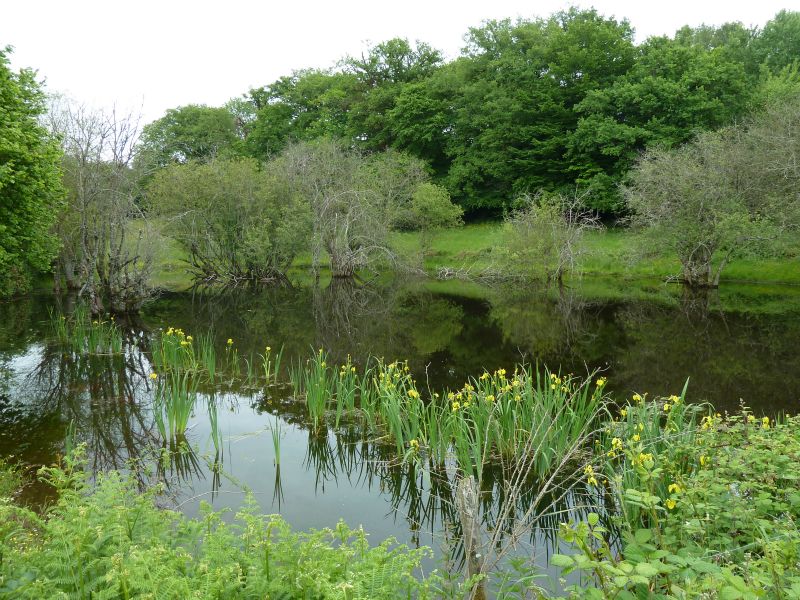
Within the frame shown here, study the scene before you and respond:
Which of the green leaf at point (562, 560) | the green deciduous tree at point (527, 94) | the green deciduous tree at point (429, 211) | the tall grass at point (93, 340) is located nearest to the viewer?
the green leaf at point (562, 560)

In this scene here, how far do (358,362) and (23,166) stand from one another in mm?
8556

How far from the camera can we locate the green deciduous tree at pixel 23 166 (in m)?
12.0

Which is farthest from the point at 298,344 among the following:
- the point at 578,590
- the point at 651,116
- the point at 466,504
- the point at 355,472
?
the point at 651,116

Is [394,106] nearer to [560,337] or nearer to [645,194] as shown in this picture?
[645,194]

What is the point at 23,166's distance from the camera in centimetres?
1241

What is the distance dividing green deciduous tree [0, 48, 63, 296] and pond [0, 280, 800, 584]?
8.27 feet

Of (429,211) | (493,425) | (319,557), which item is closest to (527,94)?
(429,211)

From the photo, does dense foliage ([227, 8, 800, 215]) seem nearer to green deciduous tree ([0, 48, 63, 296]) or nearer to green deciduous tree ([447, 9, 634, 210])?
green deciduous tree ([447, 9, 634, 210])

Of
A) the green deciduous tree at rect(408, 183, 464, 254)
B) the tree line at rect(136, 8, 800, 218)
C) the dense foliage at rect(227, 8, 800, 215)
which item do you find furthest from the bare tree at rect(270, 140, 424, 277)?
the dense foliage at rect(227, 8, 800, 215)

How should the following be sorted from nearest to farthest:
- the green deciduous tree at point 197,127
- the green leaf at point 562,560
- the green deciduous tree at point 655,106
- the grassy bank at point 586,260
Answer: the green leaf at point 562,560, the grassy bank at point 586,260, the green deciduous tree at point 655,106, the green deciduous tree at point 197,127

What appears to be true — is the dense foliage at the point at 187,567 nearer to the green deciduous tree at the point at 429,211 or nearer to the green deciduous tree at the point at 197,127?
the green deciduous tree at the point at 429,211

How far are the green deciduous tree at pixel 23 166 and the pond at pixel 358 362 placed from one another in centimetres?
252

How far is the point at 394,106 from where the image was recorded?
48.0 m

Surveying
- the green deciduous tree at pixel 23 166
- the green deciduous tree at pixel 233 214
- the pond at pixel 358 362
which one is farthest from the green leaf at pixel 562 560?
the green deciduous tree at pixel 233 214
